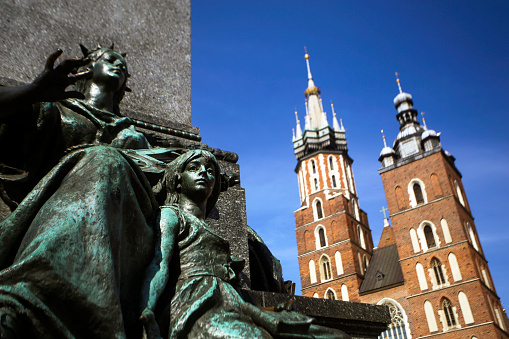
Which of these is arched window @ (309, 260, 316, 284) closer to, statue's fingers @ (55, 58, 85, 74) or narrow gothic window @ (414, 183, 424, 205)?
narrow gothic window @ (414, 183, 424, 205)

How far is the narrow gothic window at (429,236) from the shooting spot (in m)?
32.9

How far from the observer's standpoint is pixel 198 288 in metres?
1.66

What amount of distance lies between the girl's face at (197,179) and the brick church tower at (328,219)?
112ft

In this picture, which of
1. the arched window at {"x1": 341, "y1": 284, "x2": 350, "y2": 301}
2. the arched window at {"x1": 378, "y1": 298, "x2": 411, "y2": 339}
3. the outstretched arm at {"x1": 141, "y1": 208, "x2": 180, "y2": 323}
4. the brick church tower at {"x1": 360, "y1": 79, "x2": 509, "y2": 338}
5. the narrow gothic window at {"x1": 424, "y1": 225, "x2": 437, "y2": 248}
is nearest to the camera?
the outstretched arm at {"x1": 141, "y1": 208, "x2": 180, "y2": 323}

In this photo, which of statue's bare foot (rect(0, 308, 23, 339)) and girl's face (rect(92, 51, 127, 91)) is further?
girl's face (rect(92, 51, 127, 91))

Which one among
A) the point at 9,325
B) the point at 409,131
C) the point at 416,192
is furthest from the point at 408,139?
the point at 9,325

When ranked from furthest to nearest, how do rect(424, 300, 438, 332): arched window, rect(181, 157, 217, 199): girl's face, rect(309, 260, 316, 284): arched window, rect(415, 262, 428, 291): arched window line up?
rect(309, 260, 316, 284): arched window < rect(415, 262, 428, 291): arched window < rect(424, 300, 438, 332): arched window < rect(181, 157, 217, 199): girl's face

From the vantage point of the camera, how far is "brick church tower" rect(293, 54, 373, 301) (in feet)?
120

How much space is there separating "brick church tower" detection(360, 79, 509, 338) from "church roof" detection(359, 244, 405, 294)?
0.07 meters

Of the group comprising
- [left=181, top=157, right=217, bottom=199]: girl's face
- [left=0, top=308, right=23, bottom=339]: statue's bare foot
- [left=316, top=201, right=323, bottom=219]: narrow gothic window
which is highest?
[left=316, top=201, right=323, bottom=219]: narrow gothic window

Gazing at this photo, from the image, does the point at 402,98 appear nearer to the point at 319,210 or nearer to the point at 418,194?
the point at 418,194

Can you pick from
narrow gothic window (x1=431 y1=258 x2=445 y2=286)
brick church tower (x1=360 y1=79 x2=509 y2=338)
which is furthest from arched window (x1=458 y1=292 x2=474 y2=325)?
narrow gothic window (x1=431 y1=258 x2=445 y2=286)

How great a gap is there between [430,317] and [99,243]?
32.7m

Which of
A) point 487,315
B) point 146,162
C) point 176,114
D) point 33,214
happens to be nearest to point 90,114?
point 146,162
